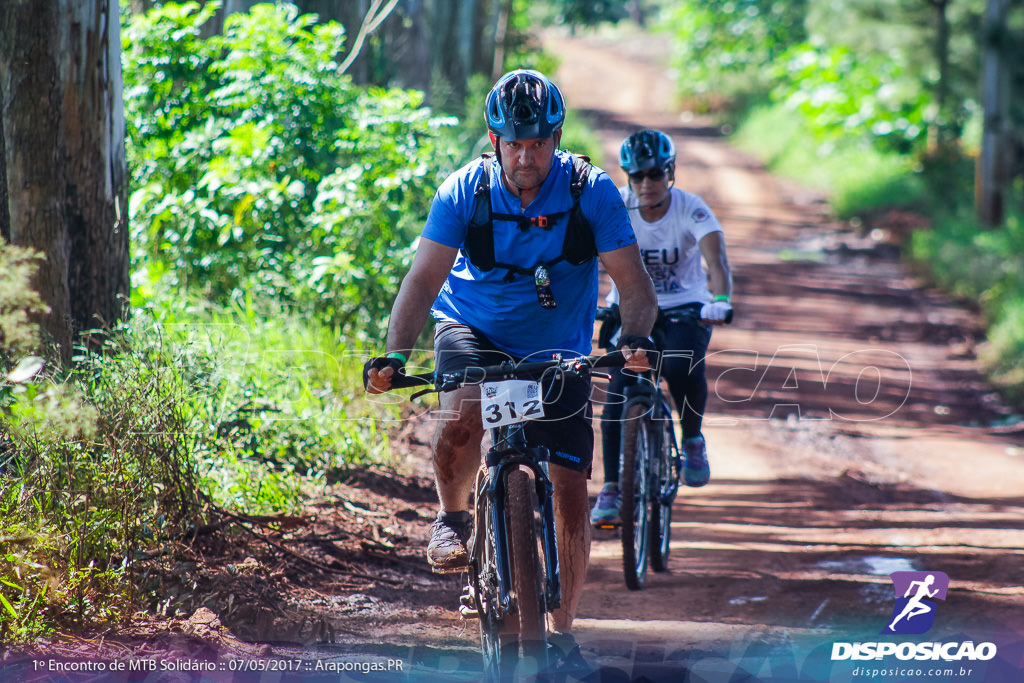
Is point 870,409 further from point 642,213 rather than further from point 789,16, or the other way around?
point 789,16

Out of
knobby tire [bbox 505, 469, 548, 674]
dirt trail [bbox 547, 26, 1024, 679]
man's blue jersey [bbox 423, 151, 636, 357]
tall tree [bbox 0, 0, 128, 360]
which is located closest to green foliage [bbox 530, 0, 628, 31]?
dirt trail [bbox 547, 26, 1024, 679]

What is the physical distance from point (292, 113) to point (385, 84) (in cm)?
621

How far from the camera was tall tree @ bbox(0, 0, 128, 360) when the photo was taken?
5.27 meters

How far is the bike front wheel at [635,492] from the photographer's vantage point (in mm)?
5641

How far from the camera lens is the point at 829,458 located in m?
9.05

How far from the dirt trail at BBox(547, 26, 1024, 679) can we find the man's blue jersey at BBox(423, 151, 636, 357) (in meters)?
1.49

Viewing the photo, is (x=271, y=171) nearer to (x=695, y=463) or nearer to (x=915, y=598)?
(x=695, y=463)

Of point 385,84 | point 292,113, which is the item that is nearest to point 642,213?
point 292,113

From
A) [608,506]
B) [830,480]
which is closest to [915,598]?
[608,506]

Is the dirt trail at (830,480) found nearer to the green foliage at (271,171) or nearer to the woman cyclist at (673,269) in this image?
the woman cyclist at (673,269)

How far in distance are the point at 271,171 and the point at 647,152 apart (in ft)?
12.8

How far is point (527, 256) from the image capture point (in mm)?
4062

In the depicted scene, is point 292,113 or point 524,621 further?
point 292,113

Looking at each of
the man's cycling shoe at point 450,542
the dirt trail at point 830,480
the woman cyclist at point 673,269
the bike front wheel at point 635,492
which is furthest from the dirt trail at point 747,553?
the woman cyclist at point 673,269
